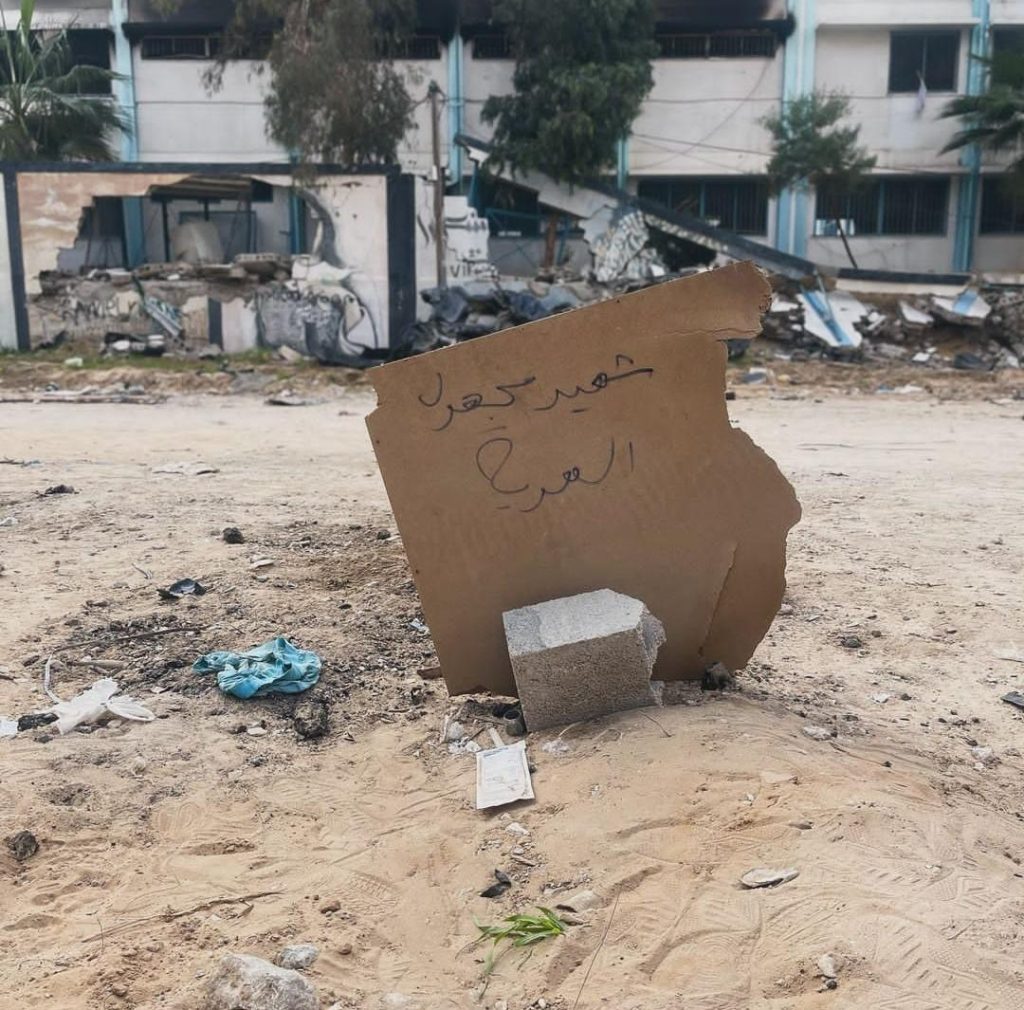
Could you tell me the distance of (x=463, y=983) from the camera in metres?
2.51

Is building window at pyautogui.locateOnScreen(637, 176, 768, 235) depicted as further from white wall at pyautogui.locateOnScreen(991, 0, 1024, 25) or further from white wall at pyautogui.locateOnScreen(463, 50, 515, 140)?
white wall at pyautogui.locateOnScreen(991, 0, 1024, 25)

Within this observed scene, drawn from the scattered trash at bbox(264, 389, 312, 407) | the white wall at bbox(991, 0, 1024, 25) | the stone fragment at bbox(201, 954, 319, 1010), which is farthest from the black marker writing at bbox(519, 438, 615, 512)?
the white wall at bbox(991, 0, 1024, 25)

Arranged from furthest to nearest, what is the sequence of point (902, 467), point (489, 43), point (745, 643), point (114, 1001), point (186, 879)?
point (489, 43) → point (902, 467) → point (745, 643) → point (186, 879) → point (114, 1001)

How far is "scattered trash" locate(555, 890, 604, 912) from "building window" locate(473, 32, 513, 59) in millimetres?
23593

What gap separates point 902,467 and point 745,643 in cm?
566

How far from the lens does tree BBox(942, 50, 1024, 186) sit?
71.4ft

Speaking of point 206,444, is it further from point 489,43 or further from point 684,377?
point 489,43

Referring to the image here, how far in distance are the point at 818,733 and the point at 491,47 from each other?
2308cm

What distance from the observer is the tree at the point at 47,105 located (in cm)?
2053

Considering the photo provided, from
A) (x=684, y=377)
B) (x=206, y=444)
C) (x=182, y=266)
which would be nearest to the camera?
(x=684, y=377)

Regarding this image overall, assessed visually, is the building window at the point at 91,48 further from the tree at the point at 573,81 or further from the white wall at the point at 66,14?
the tree at the point at 573,81

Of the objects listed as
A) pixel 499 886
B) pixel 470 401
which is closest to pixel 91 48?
pixel 470 401

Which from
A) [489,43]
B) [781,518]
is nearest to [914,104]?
[489,43]

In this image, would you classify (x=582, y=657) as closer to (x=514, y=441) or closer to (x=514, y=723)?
(x=514, y=723)
